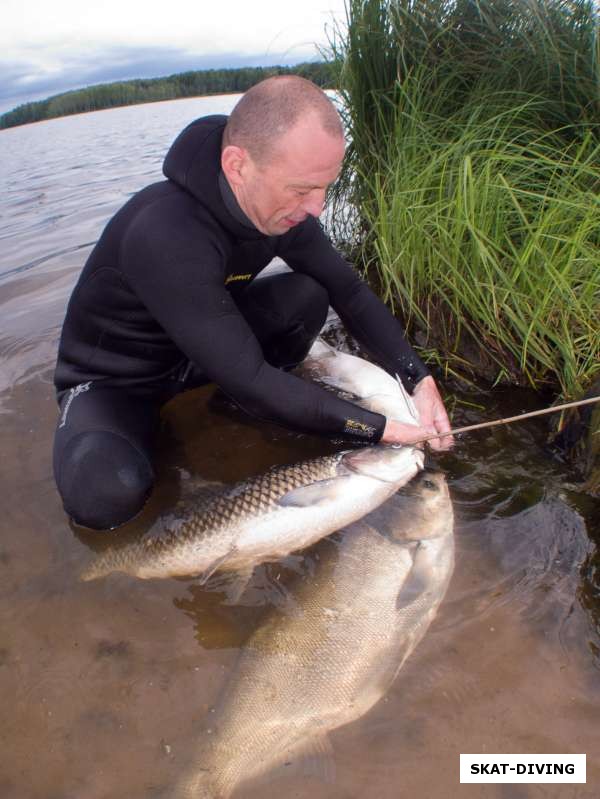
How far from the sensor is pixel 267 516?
108 inches

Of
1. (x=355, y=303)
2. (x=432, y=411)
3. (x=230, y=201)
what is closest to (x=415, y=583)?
(x=432, y=411)

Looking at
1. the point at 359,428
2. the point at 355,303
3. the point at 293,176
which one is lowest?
the point at 359,428

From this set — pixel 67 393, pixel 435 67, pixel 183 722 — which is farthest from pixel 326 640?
pixel 435 67

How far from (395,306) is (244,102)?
2.37 metres

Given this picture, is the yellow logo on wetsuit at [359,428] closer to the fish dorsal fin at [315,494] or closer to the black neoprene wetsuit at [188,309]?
the black neoprene wetsuit at [188,309]

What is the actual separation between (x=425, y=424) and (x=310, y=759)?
163 centimetres

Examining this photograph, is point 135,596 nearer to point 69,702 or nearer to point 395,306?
point 69,702

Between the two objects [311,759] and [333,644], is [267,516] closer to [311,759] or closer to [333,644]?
[333,644]

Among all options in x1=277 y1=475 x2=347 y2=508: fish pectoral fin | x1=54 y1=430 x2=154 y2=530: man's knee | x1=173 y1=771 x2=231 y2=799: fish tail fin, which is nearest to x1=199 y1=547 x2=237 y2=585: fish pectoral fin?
x1=277 y1=475 x2=347 y2=508: fish pectoral fin

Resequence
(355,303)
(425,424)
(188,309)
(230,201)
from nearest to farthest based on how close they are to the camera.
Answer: (188,309)
(230,201)
(425,424)
(355,303)

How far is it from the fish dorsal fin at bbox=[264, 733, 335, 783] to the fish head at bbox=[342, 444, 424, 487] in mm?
1115

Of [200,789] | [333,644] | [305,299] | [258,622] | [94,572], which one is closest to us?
[200,789]

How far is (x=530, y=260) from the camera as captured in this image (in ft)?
11.7

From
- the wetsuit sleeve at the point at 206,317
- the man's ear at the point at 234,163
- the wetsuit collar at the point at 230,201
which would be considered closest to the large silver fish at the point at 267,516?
the wetsuit sleeve at the point at 206,317
